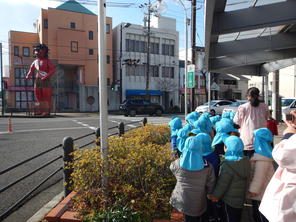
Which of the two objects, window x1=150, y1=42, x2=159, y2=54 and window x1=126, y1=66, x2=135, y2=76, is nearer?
window x1=126, y1=66, x2=135, y2=76

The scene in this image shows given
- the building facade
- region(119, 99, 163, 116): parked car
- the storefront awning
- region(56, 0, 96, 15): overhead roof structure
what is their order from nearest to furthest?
region(119, 99, 163, 116): parked car
the building facade
the storefront awning
region(56, 0, 96, 15): overhead roof structure

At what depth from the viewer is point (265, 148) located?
2818 mm

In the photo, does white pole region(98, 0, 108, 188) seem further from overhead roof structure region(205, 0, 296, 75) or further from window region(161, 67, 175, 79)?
window region(161, 67, 175, 79)

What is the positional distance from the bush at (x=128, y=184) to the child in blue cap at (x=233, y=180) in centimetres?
72

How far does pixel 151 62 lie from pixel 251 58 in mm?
28789

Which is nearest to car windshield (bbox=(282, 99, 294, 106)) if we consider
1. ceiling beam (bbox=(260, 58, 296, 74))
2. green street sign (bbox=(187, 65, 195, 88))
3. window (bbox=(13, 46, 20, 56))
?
ceiling beam (bbox=(260, 58, 296, 74))

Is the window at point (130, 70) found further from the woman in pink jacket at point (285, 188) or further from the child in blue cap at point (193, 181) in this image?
the woman in pink jacket at point (285, 188)

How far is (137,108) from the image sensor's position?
24.5 metres

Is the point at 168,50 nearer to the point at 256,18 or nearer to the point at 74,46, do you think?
the point at 74,46

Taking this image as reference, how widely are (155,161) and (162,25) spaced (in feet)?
136

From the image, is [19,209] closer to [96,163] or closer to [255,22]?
[96,163]

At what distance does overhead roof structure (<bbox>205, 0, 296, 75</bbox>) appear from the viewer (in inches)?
219

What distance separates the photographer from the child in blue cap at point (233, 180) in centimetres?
261

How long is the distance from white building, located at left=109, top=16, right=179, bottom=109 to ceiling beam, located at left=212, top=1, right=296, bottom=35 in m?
28.9
